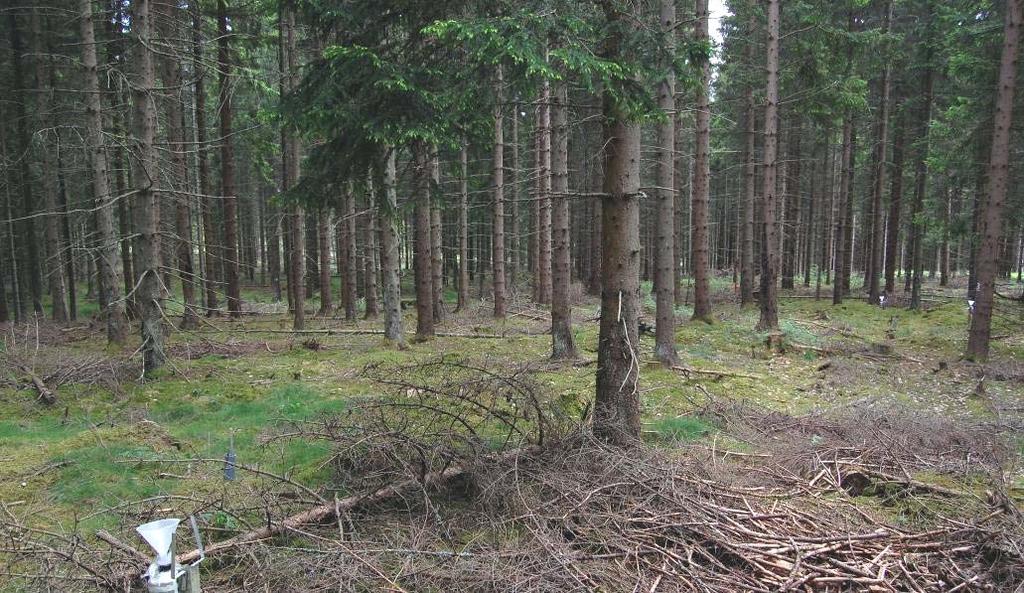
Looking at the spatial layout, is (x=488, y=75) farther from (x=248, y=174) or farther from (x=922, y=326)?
(x=248, y=174)

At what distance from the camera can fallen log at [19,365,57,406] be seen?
8242 millimetres

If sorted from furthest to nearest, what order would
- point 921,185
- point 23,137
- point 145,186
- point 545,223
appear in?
point 921,185, point 545,223, point 23,137, point 145,186

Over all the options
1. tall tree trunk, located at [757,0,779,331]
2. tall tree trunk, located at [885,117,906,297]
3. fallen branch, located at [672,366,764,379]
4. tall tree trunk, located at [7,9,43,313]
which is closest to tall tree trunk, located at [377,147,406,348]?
fallen branch, located at [672,366,764,379]

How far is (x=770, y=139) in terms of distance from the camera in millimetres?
14148

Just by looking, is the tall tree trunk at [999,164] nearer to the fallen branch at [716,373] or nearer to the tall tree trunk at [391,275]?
the fallen branch at [716,373]

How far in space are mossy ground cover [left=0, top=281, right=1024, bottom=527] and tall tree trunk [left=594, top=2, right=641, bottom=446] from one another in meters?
0.75

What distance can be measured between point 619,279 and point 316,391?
577cm

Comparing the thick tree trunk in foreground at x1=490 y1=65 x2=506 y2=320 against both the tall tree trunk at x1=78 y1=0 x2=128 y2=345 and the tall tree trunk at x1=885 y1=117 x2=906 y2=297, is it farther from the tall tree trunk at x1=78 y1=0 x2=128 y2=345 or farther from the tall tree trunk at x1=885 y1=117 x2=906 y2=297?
the tall tree trunk at x1=885 y1=117 x2=906 y2=297

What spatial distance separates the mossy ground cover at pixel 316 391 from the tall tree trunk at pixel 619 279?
751 millimetres

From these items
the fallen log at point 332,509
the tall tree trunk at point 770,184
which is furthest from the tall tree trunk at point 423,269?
the tall tree trunk at point 770,184

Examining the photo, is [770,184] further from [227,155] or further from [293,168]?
[227,155]

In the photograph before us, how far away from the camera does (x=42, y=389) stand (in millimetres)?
8383

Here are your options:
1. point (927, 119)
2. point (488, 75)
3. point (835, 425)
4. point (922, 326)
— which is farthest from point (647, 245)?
point (488, 75)

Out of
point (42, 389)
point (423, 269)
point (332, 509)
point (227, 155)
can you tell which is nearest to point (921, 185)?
point (423, 269)
